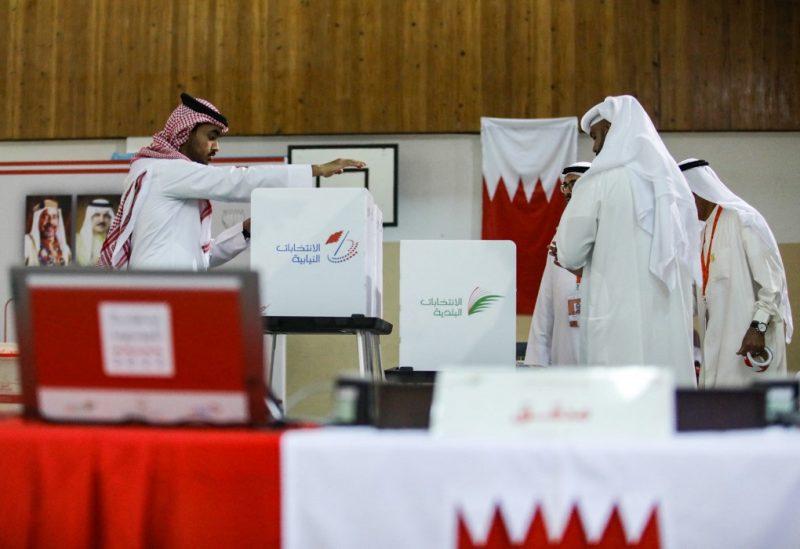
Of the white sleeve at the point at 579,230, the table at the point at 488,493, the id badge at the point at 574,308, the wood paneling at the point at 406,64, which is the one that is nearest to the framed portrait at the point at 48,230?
the wood paneling at the point at 406,64

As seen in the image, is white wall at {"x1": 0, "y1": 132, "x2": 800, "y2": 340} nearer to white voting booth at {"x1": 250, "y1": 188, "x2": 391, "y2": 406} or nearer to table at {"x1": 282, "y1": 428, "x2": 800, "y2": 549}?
white voting booth at {"x1": 250, "y1": 188, "x2": 391, "y2": 406}

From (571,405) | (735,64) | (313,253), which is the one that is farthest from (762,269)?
(571,405)

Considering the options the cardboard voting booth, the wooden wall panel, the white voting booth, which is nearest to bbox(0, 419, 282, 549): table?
the white voting booth

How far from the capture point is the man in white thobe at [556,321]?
4.79 meters

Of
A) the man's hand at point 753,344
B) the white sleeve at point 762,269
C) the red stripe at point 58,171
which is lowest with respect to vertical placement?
the man's hand at point 753,344

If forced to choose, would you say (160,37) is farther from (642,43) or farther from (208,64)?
(642,43)

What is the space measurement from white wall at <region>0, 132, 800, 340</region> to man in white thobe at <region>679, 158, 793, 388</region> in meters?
2.37

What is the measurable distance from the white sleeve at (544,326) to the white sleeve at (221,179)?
5.87 ft

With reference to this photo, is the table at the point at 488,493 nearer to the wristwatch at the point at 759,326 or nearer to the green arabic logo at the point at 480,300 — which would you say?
the green arabic logo at the point at 480,300

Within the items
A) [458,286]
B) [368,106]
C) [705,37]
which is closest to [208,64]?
[368,106]

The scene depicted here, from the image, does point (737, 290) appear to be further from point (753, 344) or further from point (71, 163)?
point (71, 163)

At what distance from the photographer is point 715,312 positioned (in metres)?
4.93

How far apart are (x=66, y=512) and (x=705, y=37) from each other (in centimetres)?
678

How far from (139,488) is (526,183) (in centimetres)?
601
